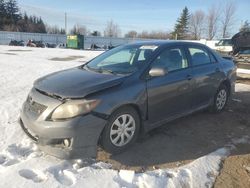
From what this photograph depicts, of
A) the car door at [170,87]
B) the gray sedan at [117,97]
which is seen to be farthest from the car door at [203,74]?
the car door at [170,87]

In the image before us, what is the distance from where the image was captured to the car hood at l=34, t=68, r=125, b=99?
3.71 m

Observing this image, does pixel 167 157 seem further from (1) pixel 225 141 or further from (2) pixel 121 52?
(2) pixel 121 52

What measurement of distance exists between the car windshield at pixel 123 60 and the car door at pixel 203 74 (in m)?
0.96

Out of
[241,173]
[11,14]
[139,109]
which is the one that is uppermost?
[11,14]

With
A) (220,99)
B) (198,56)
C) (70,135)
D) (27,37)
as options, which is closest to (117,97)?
(70,135)

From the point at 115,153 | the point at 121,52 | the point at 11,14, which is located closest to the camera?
the point at 115,153

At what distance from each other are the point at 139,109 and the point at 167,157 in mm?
772

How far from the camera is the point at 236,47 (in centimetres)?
1157

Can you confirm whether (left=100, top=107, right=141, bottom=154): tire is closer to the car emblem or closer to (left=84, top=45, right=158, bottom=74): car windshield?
(left=84, top=45, right=158, bottom=74): car windshield

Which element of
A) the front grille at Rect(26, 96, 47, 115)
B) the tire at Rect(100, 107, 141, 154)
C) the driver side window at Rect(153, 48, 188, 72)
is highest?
the driver side window at Rect(153, 48, 188, 72)

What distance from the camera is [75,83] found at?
13.0ft

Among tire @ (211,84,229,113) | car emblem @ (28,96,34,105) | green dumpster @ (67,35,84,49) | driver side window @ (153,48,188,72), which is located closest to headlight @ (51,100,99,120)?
car emblem @ (28,96,34,105)

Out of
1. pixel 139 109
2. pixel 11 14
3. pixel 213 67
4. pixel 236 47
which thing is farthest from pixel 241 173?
pixel 11 14

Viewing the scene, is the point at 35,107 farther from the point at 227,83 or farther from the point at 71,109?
the point at 227,83
